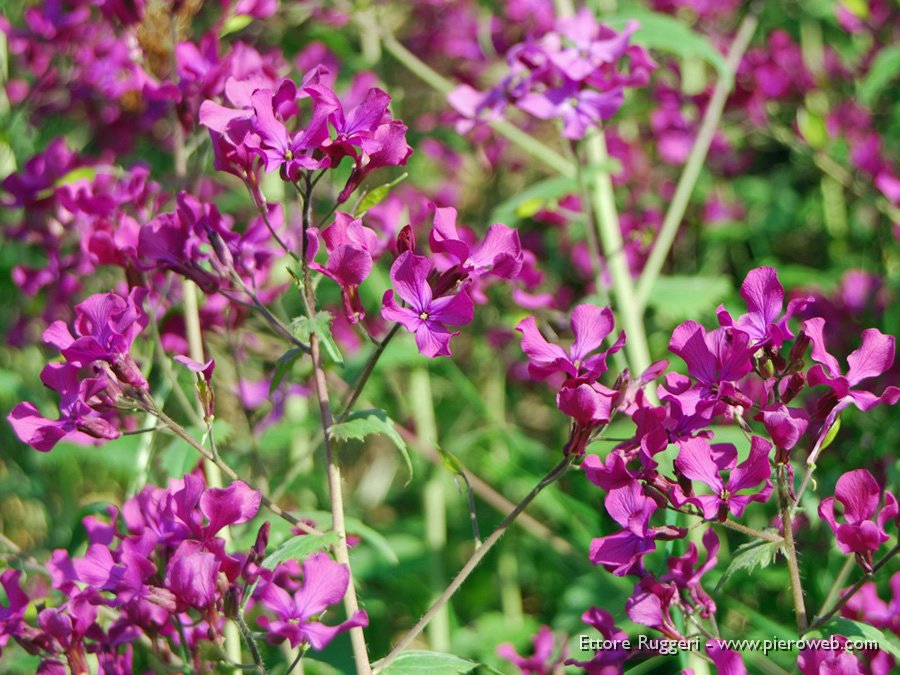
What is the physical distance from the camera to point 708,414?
1119mm

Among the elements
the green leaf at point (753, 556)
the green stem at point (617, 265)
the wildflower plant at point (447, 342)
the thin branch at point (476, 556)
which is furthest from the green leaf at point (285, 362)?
the green stem at point (617, 265)

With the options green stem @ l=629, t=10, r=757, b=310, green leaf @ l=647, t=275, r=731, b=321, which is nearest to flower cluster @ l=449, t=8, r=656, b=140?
green stem @ l=629, t=10, r=757, b=310

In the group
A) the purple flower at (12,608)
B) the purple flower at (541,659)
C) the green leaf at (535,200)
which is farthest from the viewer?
the green leaf at (535,200)

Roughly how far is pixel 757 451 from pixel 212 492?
2.04ft

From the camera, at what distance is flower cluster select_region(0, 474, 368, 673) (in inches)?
43.8

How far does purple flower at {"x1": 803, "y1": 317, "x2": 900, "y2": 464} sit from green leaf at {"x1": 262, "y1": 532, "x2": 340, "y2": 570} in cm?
57

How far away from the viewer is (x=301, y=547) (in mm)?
1099

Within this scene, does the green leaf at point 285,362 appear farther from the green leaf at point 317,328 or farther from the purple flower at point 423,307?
the purple flower at point 423,307

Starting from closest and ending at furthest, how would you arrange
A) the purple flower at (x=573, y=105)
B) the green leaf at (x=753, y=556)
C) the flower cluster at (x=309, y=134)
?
1. the green leaf at (x=753, y=556)
2. the flower cluster at (x=309, y=134)
3. the purple flower at (x=573, y=105)

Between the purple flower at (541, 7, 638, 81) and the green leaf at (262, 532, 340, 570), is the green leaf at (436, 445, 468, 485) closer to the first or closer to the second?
the green leaf at (262, 532, 340, 570)

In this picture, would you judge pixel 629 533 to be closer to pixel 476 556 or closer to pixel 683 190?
pixel 476 556

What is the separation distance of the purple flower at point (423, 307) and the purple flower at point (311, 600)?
0.28 m

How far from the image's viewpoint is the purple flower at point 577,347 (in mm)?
1137

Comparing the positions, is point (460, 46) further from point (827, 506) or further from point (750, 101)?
point (827, 506)
